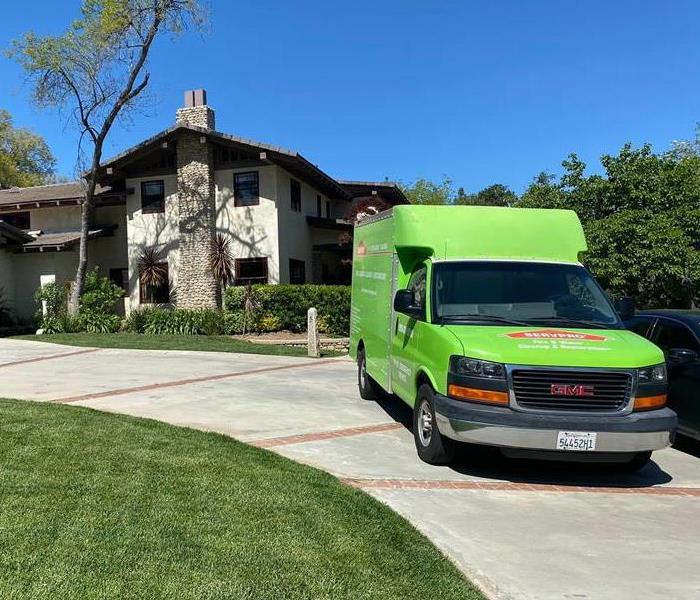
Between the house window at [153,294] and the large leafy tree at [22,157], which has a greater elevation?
the large leafy tree at [22,157]

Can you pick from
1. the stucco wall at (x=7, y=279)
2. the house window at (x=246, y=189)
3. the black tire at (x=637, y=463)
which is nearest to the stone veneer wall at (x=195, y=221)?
the house window at (x=246, y=189)

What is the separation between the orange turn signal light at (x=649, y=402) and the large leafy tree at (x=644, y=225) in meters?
14.3

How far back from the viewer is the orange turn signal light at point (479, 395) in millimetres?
5441

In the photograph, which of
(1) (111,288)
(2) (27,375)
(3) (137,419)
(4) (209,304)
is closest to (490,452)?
(3) (137,419)

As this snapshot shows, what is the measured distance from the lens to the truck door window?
6671 mm

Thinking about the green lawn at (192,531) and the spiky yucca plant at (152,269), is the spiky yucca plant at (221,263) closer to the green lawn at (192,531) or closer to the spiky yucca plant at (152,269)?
the spiky yucca plant at (152,269)

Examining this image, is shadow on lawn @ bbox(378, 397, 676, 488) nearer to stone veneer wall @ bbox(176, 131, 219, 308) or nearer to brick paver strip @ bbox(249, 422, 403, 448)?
brick paver strip @ bbox(249, 422, 403, 448)

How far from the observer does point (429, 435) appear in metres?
6.30

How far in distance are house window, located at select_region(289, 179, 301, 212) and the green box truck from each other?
55.7 ft

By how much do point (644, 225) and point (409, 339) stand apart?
14908 mm

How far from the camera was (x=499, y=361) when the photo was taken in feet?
17.8

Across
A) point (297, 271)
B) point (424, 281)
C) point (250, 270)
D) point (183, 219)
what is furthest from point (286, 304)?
point (424, 281)

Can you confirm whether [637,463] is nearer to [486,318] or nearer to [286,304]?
[486,318]

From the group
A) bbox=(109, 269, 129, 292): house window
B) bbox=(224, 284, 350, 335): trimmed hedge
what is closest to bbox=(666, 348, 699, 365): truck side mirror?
bbox=(224, 284, 350, 335): trimmed hedge
